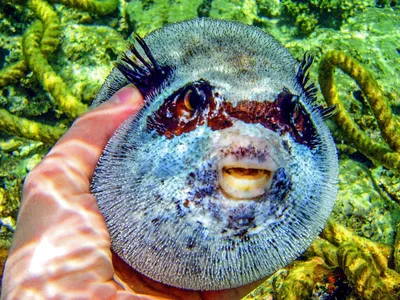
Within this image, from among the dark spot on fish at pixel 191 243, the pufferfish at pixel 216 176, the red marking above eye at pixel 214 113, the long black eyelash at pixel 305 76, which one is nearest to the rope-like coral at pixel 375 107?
the long black eyelash at pixel 305 76

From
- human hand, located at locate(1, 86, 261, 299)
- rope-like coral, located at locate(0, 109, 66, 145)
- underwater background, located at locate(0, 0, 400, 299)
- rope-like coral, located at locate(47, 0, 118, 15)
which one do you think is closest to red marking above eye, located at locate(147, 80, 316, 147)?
human hand, located at locate(1, 86, 261, 299)

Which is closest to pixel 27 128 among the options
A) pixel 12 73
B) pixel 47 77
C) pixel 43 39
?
pixel 47 77

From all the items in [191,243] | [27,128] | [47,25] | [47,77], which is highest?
[191,243]

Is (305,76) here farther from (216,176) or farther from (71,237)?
(71,237)

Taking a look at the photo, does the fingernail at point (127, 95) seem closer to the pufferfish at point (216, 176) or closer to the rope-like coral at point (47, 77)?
the pufferfish at point (216, 176)

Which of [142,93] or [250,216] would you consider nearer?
[250,216]

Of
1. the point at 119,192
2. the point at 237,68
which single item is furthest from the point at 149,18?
the point at 119,192

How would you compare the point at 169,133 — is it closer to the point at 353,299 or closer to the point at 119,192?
the point at 119,192
